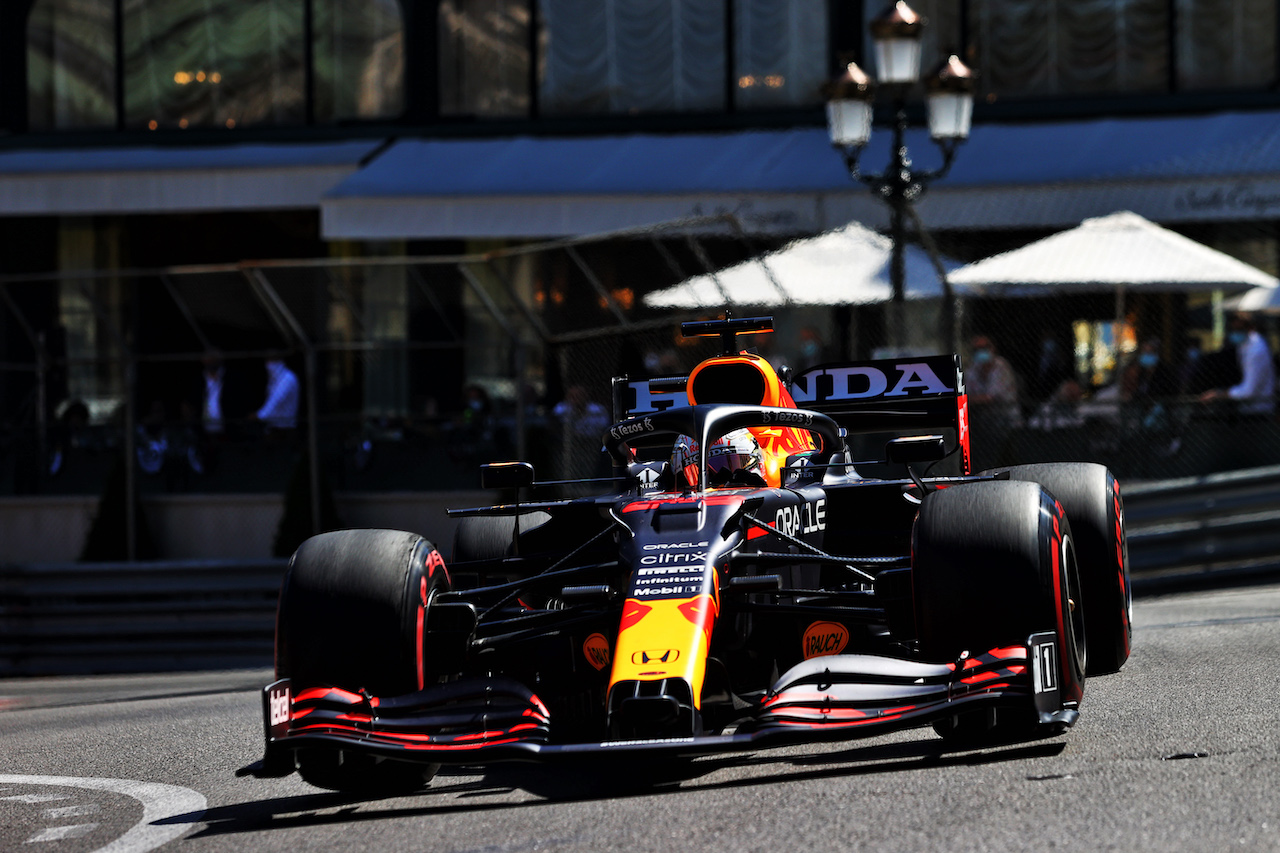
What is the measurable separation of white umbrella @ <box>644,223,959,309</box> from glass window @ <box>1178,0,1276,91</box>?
672cm

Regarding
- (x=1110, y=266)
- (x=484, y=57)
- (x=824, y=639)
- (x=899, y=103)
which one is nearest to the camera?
(x=824, y=639)

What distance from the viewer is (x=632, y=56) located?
20625 mm

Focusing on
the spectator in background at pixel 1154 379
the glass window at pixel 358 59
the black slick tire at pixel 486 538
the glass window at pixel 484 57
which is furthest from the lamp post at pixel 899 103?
the glass window at pixel 358 59

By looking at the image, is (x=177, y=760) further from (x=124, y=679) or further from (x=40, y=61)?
(x=40, y=61)

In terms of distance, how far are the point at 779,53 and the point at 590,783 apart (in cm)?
1620

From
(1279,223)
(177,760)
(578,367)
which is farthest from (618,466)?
(1279,223)

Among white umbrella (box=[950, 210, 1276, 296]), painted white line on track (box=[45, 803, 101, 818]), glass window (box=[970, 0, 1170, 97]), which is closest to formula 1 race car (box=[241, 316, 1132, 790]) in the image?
painted white line on track (box=[45, 803, 101, 818])

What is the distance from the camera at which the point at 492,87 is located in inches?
832

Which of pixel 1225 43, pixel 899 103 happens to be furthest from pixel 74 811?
pixel 1225 43

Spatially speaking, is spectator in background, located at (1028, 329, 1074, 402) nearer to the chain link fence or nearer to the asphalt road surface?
the chain link fence

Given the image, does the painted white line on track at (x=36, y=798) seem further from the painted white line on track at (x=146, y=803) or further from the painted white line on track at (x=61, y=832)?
the painted white line on track at (x=61, y=832)

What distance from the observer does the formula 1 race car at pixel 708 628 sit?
15.9ft

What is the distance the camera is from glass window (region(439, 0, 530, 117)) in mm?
21047

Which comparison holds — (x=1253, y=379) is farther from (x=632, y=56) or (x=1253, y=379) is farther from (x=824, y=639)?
(x=632, y=56)
